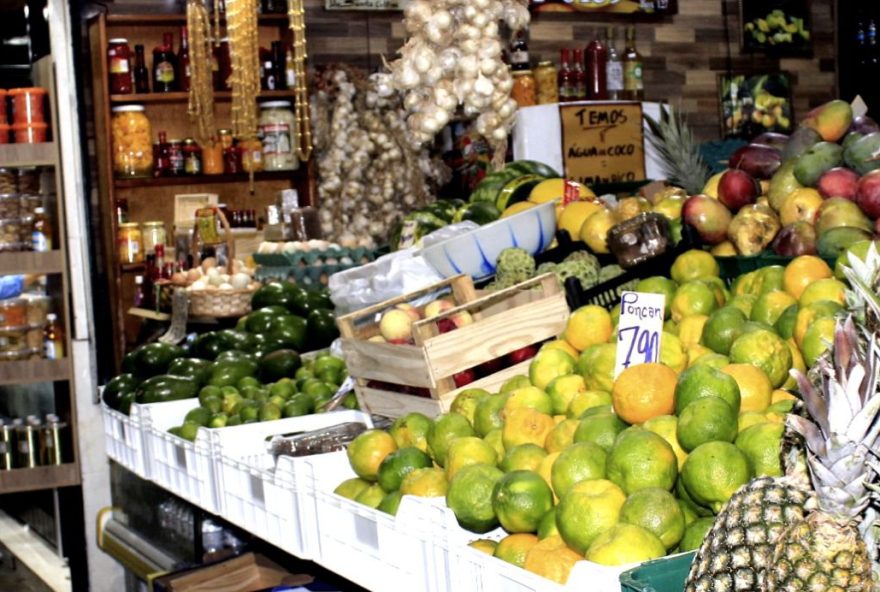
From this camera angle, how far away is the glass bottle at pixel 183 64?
7055mm

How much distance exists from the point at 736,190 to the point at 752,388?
4.10ft

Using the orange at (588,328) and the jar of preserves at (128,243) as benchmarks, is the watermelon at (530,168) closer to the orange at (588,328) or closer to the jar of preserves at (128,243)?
the orange at (588,328)

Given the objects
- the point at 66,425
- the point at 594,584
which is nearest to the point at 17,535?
the point at 66,425

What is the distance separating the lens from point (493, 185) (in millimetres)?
4086

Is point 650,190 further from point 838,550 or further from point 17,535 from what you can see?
point 17,535

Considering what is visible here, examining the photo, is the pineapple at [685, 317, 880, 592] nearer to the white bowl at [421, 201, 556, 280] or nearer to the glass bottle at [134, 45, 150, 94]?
the white bowl at [421, 201, 556, 280]

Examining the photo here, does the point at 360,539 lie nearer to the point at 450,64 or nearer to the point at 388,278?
the point at 388,278

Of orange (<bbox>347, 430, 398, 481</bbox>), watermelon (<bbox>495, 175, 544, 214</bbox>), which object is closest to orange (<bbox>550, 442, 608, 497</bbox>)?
orange (<bbox>347, 430, 398, 481</bbox>)

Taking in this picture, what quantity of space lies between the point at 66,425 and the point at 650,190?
10.1 ft

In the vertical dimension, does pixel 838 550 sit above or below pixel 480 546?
above

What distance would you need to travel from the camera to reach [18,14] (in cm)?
675

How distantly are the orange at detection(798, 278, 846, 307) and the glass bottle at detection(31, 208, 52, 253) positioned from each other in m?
4.12

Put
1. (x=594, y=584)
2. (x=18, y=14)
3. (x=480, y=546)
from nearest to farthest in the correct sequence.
→ (x=594, y=584) < (x=480, y=546) < (x=18, y=14)

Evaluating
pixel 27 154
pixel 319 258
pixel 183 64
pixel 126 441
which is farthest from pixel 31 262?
pixel 183 64
